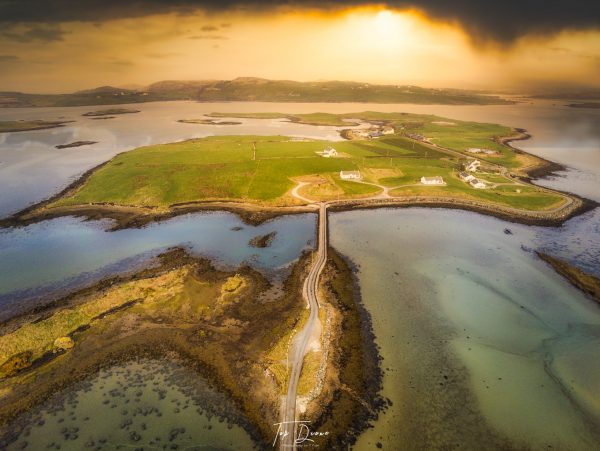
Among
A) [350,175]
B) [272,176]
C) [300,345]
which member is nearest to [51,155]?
[272,176]

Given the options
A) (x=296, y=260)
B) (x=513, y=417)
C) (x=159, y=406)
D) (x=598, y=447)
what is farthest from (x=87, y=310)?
(x=598, y=447)

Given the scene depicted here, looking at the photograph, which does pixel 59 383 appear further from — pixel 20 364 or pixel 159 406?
pixel 159 406

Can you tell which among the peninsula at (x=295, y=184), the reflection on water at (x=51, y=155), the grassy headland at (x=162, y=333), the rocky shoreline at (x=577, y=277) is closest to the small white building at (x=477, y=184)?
the peninsula at (x=295, y=184)

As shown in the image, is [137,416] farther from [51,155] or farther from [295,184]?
[51,155]

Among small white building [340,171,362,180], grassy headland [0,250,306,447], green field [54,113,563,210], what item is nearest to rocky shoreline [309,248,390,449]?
grassy headland [0,250,306,447]

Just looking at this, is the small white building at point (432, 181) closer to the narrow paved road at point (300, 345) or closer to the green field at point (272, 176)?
the green field at point (272, 176)

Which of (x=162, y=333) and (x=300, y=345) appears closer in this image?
(x=300, y=345)
